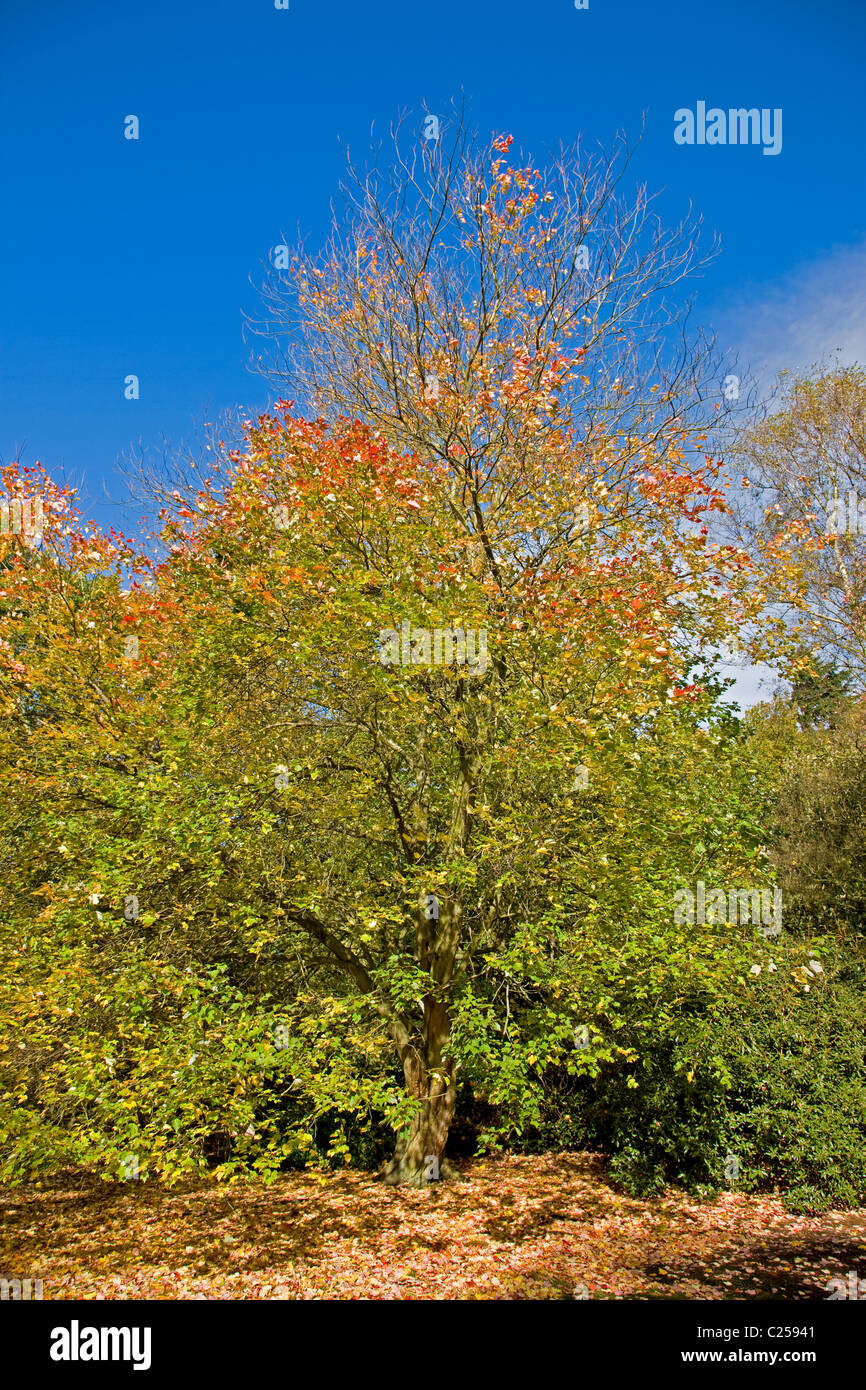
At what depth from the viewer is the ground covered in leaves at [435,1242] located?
6746 millimetres

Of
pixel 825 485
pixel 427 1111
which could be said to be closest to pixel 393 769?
pixel 427 1111

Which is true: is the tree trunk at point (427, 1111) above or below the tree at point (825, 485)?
below

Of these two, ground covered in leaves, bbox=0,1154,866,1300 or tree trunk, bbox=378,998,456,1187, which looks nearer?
ground covered in leaves, bbox=0,1154,866,1300

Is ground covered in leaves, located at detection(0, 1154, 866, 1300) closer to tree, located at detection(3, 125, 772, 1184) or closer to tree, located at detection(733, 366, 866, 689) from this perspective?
tree, located at detection(3, 125, 772, 1184)

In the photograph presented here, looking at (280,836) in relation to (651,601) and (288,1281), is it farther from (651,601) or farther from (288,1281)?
(651,601)

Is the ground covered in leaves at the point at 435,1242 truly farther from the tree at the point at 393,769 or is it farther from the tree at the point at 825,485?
the tree at the point at 825,485

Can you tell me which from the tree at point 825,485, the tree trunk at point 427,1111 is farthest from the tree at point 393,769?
the tree at point 825,485

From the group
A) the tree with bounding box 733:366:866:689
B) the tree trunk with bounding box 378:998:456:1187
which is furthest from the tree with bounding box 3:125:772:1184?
the tree with bounding box 733:366:866:689

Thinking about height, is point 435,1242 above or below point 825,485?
below

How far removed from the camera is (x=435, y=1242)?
7.65 meters

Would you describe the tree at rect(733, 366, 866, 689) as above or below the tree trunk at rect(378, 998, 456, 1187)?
above

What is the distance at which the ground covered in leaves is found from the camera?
6746 mm

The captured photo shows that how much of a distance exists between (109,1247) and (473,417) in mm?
9553

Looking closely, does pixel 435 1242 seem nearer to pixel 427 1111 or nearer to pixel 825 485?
pixel 427 1111
